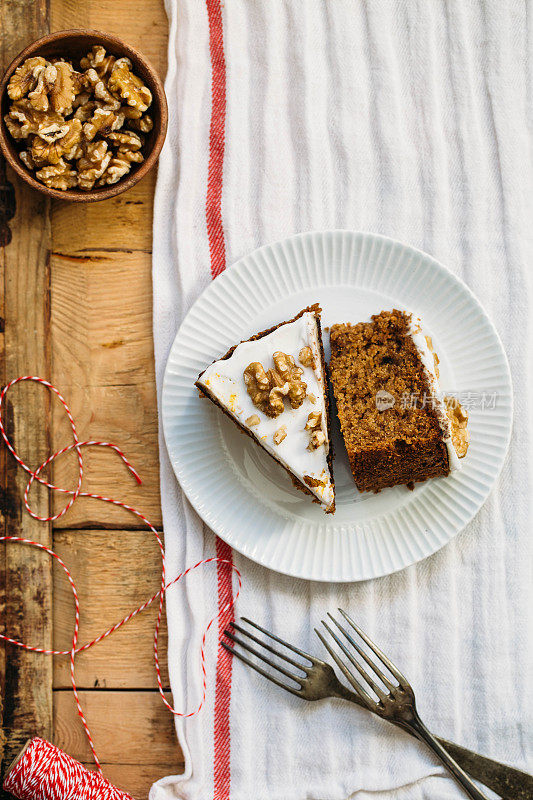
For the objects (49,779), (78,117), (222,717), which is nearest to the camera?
(49,779)

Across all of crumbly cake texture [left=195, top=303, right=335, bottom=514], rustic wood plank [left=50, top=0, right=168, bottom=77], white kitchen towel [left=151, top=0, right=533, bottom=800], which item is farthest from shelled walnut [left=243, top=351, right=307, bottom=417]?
rustic wood plank [left=50, top=0, right=168, bottom=77]

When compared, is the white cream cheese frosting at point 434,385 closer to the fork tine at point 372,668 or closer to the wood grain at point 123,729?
the fork tine at point 372,668

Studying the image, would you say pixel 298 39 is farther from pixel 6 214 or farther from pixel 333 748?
pixel 333 748

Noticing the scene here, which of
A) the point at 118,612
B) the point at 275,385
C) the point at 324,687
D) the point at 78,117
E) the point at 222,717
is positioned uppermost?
the point at 78,117

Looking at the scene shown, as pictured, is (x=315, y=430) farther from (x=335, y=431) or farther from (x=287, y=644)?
(x=287, y=644)

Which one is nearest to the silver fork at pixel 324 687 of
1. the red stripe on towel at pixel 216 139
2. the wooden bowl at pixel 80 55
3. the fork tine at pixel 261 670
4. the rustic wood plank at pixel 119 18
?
the fork tine at pixel 261 670

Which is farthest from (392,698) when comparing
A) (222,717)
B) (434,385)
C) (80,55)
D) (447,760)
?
(80,55)
